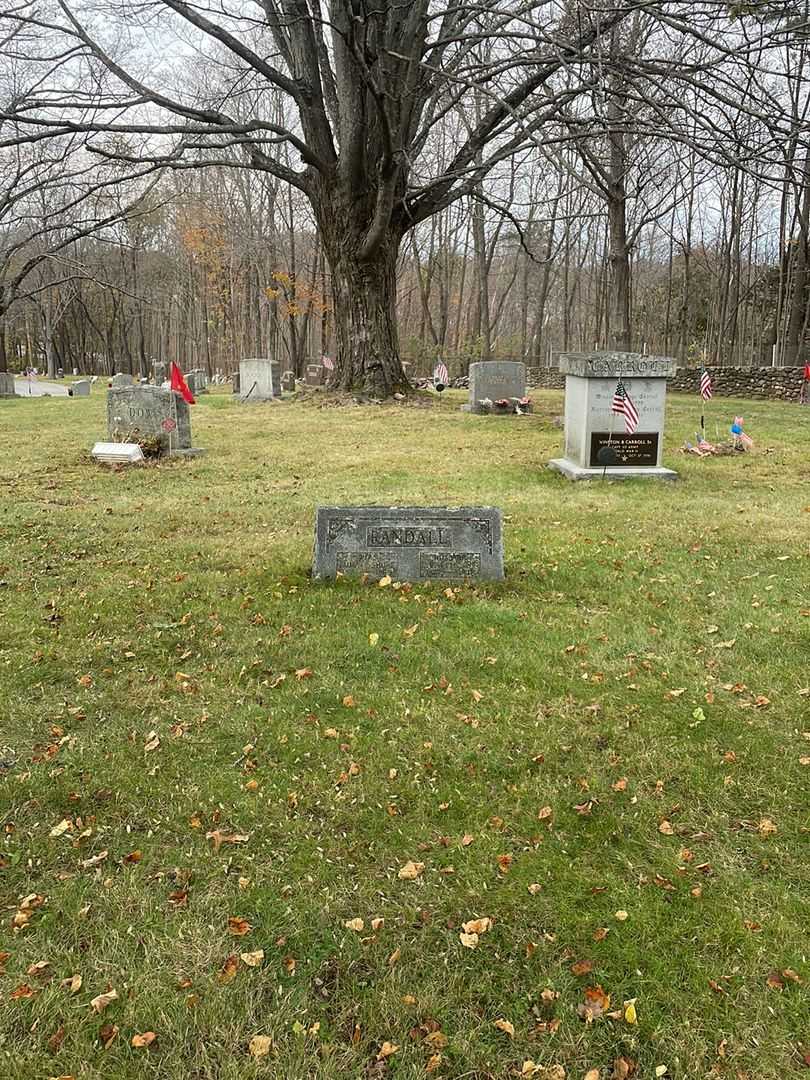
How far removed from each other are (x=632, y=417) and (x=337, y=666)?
6.76 meters

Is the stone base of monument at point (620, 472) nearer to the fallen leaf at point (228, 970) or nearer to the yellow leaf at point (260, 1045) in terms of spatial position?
the fallen leaf at point (228, 970)

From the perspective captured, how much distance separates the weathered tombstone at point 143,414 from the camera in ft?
39.1

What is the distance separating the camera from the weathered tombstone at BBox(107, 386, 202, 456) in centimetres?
1191

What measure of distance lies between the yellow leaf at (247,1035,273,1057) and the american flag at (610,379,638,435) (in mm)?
8922

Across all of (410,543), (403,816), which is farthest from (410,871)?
(410,543)

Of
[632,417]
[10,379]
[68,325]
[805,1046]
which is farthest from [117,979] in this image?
[68,325]

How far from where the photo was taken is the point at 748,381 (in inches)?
965

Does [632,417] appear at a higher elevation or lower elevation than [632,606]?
higher

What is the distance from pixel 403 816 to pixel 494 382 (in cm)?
1618

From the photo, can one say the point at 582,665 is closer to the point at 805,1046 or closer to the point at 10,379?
the point at 805,1046

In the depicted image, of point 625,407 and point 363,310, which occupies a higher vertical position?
point 363,310

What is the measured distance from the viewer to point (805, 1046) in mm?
2248

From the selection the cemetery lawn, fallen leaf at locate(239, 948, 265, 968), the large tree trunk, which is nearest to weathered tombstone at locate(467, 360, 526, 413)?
the large tree trunk

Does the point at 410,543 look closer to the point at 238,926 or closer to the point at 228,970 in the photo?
the point at 238,926
